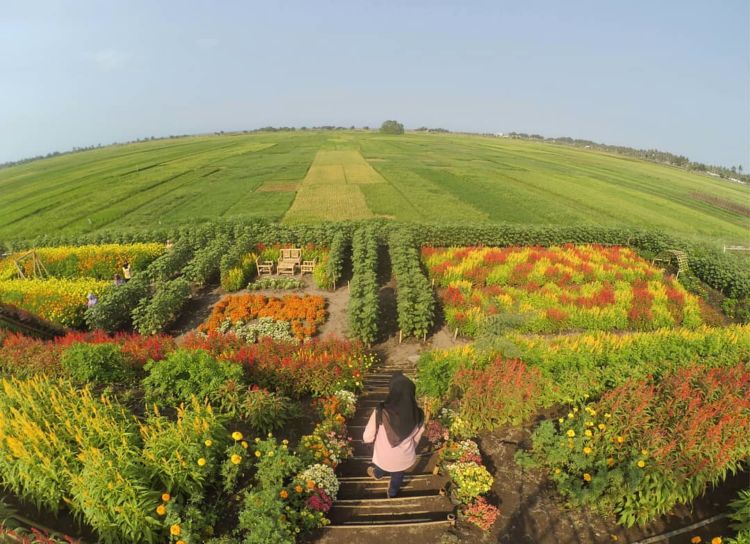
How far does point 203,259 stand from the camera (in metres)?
16.6

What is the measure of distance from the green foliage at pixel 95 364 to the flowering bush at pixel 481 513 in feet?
25.7

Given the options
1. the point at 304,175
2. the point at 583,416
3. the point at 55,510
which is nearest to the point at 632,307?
the point at 583,416

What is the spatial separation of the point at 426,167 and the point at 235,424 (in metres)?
57.5

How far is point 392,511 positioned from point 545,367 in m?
4.86

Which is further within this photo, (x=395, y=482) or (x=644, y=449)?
(x=644, y=449)

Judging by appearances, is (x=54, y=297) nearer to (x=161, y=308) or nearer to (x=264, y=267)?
(x=161, y=308)

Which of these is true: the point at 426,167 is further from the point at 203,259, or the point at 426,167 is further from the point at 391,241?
the point at 203,259

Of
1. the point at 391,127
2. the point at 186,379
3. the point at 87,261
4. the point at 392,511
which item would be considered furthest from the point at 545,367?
the point at 391,127

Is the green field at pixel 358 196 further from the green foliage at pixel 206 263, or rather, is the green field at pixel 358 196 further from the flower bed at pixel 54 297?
the flower bed at pixel 54 297

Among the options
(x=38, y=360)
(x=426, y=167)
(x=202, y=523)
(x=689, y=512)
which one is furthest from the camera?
(x=426, y=167)

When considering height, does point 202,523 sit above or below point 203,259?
below

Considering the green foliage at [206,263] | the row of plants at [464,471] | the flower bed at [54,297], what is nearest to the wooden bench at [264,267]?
the green foliage at [206,263]

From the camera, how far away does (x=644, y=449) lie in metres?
5.75

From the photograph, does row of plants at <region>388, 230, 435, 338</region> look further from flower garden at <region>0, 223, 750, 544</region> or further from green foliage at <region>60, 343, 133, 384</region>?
green foliage at <region>60, 343, 133, 384</region>
